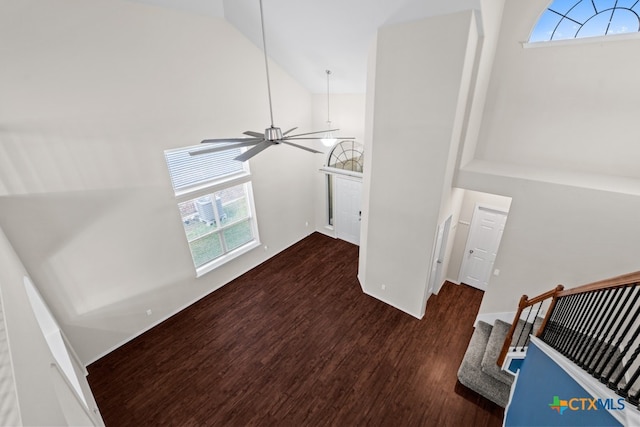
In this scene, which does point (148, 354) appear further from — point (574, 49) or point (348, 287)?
point (574, 49)

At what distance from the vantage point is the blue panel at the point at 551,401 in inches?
69.8

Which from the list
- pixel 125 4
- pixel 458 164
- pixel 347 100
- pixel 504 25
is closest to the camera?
pixel 125 4

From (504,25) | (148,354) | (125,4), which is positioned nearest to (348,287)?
(148,354)

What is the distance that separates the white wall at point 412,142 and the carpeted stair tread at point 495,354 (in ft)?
3.68

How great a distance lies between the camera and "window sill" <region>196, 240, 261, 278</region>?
5414 millimetres

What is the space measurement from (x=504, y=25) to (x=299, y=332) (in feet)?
18.6

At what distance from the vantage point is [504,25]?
390 centimetres

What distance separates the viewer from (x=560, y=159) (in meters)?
4.04

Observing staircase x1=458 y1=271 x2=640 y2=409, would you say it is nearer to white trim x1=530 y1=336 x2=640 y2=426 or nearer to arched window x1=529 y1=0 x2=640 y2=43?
white trim x1=530 y1=336 x2=640 y2=426

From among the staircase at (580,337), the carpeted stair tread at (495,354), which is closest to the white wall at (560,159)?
the carpeted stair tread at (495,354)

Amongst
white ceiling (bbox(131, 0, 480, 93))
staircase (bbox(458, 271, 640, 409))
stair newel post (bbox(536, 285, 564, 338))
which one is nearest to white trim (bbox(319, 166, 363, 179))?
white ceiling (bbox(131, 0, 480, 93))

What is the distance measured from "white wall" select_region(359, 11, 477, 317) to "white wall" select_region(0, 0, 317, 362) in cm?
263

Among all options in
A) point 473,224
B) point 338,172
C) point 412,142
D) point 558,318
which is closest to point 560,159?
point 473,224

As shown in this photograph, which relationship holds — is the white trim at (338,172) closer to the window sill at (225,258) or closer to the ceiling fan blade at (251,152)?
the window sill at (225,258)
